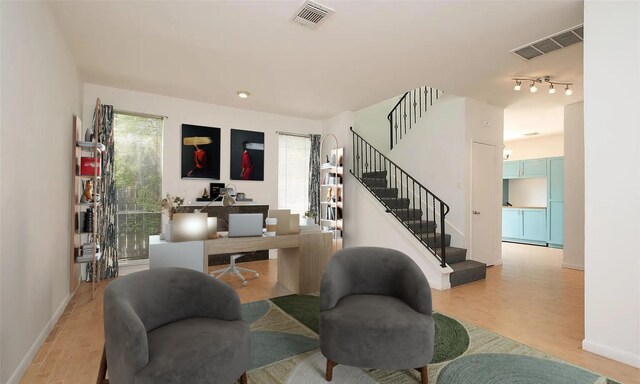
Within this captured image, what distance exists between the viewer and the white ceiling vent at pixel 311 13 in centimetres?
285

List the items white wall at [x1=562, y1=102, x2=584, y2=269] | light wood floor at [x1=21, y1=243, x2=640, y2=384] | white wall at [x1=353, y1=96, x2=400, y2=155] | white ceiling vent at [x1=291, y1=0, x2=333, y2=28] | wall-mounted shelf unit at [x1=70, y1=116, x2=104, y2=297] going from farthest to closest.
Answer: white wall at [x1=353, y1=96, x2=400, y2=155] < white wall at [x1=562, y1=102, x2=584, y2=269] < wall-mounted shelf unit at [x1=70, y1=116, x2=104, y2=297] < white ceiling vent at [x1=291, y1=0, x2=333, y2=28] < light wood floor at [x1=21, y1=243, x2=640, y2=384]

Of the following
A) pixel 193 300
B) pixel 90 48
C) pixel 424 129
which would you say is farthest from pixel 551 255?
pixel 90 48

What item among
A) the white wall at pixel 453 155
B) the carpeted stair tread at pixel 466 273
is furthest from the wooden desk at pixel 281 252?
the carpeted stair tread at pixel 466 273

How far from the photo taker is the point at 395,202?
5980 millimetres

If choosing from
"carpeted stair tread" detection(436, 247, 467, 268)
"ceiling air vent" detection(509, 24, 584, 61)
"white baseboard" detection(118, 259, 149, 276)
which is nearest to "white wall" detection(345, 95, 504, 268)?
"carpeted stair tread" detection(436, 247, 467, 268)

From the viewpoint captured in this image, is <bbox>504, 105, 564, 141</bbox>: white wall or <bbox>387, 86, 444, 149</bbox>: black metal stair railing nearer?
<bbox>504, 105, 564, 141</bbox>: white wall

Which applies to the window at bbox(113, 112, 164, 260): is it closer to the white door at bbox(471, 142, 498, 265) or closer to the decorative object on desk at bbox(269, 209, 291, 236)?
the decorative object on desk at bbox(269, 209, 291, 236)

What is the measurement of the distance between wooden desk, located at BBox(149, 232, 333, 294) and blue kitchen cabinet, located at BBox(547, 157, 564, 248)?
708 centimetres

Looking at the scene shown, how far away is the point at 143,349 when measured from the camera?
1503mm

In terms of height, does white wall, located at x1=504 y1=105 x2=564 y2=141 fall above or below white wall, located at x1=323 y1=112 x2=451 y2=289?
above

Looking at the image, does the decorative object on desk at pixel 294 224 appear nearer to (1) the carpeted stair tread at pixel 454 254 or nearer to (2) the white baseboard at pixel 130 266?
(1) the carpeted stair tread at pixel 454 254

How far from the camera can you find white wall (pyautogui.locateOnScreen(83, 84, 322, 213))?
16.7 ft

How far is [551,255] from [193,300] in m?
7.90

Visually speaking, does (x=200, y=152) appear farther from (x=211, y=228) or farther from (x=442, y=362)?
(x=442, y=362)
